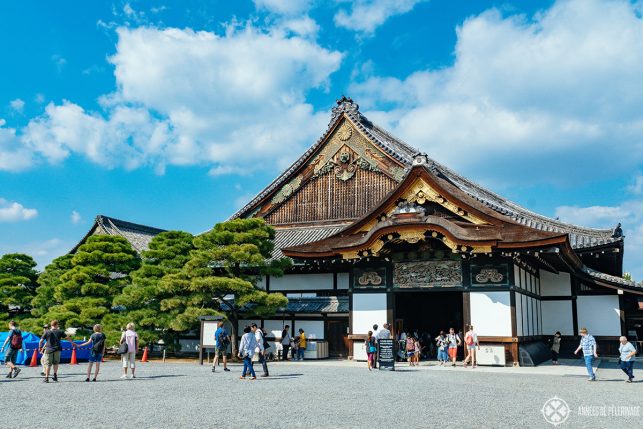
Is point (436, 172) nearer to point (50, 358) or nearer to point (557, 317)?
point (557, 317)

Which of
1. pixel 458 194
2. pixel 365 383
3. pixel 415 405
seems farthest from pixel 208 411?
pixel 458 194

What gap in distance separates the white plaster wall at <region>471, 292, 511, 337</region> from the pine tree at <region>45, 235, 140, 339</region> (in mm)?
15040

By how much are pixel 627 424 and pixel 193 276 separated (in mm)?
17526

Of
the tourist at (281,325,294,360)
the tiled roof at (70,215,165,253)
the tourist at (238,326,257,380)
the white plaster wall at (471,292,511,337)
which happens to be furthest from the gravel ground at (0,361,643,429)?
the tiled roof at (70,215,165,253)

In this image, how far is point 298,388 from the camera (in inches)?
548

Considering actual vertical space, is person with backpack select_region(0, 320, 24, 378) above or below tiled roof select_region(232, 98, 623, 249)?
below

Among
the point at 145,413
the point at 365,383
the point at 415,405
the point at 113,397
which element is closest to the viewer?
the point at 145,413

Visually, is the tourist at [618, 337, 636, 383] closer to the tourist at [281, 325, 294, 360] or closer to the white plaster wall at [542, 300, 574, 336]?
the white plaster wall at [542, 300, 574, 336]

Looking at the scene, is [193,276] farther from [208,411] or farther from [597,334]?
[597,334]

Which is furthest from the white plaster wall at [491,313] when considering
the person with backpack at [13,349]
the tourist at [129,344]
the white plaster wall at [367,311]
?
the person with backpack at [13,349]

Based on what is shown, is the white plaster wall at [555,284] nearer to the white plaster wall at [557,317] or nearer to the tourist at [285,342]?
the white plaster wall at [557,317]

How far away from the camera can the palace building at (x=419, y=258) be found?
832 inches

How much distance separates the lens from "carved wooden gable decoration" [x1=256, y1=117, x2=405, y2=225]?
30.1 meters

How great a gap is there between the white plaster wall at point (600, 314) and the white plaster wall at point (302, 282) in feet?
38.6
